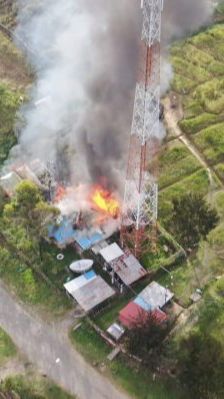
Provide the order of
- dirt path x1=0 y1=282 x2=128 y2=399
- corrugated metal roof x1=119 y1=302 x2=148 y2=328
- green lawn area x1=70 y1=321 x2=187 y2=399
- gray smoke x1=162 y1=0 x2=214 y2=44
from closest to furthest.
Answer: green lawn area x1=70 y1=321 x2=187 y2=399 → dirt path x1=0 y1=282 x2=128 y2=399 → corrugated metal roof x1=119 y1=302 x2=148 y2=328 → gray smoke x1=162 y1=0 x2=214 y2=44

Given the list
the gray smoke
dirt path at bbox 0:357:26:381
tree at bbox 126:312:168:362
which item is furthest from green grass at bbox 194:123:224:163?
dirt path at bbox 0:357:26:381

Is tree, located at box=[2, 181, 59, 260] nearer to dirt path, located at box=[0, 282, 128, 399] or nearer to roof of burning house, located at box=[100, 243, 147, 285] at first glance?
dirt path, located at box=[0, 282, 128, 399]

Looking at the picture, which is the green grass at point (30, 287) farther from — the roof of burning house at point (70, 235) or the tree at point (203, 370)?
the tree at point (203, 370)

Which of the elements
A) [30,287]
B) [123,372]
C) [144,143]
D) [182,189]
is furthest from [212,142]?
[123,372]

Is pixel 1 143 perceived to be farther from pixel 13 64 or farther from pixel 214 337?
pixel 214 337

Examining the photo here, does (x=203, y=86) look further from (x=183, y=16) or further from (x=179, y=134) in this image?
(x=183, y=16)

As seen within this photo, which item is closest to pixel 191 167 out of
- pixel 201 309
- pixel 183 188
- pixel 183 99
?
pixel 183 188
